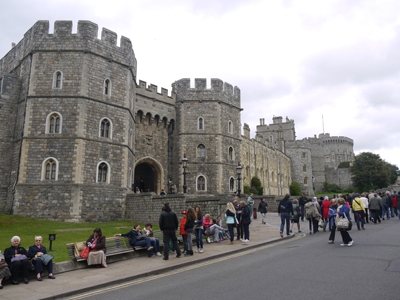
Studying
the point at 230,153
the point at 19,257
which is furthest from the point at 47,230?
the point at 230,153

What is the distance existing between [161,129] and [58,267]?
21334mm

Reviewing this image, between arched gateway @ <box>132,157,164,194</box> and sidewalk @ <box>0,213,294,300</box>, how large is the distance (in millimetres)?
16823

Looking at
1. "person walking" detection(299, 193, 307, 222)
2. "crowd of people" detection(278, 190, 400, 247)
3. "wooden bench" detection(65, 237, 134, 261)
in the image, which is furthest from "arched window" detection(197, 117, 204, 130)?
"wooden bench" detection(65, 237, 134, 261)

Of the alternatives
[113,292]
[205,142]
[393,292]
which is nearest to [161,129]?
[205,142]

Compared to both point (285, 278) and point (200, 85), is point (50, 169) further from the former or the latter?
point (285, 278)

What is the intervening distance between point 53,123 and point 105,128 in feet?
10.2

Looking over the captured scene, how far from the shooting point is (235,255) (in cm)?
1138

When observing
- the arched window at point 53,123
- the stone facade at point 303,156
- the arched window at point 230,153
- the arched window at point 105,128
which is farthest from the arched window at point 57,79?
the stone facade at point 303,156

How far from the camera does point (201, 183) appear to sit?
29.1 metres

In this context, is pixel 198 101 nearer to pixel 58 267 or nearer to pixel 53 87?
pixel 53 87

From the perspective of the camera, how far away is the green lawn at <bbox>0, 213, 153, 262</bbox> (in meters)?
13.3

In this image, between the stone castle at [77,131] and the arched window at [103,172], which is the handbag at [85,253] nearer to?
the stone castle at [77,131]

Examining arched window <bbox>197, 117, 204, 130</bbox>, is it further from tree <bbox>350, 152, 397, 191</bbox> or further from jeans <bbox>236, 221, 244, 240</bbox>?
tree <bbox>350, 152, 397, 191</bbox>

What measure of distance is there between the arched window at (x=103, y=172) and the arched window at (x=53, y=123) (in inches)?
127
